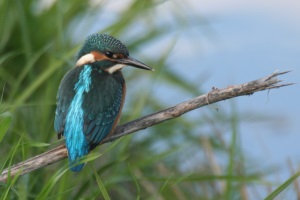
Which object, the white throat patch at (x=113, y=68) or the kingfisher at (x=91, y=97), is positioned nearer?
the kingfisher at (x=91, y=97)

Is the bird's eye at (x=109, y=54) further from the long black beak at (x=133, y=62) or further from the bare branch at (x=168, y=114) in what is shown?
the bare branch at (x=168, y=114)

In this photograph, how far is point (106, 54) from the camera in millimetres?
3570

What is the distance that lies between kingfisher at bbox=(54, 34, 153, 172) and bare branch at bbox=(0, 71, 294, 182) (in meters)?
0.07

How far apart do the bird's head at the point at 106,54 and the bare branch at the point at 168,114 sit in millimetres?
323

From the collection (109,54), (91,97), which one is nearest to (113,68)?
(109,54)

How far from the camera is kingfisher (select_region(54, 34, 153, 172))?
128 inches

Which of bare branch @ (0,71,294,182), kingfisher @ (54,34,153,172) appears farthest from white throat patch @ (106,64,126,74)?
bare branch @ (0,71,294,182)

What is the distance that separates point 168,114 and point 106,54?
25.2 inches

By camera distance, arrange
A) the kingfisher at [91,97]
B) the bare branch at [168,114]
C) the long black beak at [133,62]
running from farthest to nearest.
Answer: the long black beak at [133,62]
the kingfisher at [91,97]
the bare branch at [168,114]

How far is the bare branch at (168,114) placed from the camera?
9.25ft

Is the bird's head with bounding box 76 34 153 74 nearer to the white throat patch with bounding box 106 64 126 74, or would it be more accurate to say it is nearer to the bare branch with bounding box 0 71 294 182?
the white throat patch with bounding box 106 64 126 74

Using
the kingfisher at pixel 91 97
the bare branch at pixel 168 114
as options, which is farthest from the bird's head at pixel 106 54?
the bare branch at pixel 168 114

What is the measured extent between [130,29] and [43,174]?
184 centimetres

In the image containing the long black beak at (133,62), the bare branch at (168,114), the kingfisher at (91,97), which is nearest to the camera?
the bare branch at (168,114)
